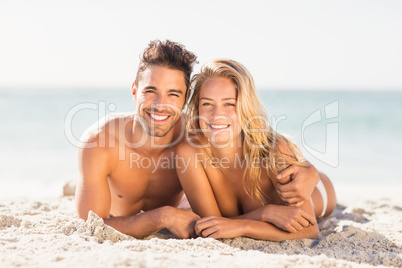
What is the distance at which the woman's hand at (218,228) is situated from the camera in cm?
271

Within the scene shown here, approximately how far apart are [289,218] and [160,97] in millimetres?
1367

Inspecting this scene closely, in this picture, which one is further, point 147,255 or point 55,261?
point 147,255

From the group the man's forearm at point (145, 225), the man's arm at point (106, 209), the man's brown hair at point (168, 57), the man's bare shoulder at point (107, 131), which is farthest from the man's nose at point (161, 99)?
the man's forearm at point (145, 225)

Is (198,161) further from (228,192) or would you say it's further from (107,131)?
(107,131)

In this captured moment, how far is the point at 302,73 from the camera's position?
1069 inches

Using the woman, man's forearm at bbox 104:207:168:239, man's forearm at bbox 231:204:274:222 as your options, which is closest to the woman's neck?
the woman

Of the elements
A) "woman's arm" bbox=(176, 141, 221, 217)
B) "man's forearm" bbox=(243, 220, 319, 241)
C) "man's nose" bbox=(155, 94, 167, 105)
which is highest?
"man's nose" bbox=(155, 94, 167, 105)

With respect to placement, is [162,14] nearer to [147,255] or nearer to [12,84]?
[12,84]

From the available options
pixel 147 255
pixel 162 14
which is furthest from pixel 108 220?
pixel 162 14

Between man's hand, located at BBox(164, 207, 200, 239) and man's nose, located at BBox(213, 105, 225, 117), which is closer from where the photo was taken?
man's hand, located at BBox(164, 207, 200, 239)

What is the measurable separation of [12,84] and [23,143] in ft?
73.0

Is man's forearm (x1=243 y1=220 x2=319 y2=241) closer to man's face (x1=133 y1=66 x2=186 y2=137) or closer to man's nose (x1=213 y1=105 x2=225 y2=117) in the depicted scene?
man's nose (x1=213 y1=105 x2=225 y2=117)

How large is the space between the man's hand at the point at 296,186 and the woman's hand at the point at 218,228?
0.41 meters

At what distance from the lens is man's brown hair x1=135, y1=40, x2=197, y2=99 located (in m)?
3.15
